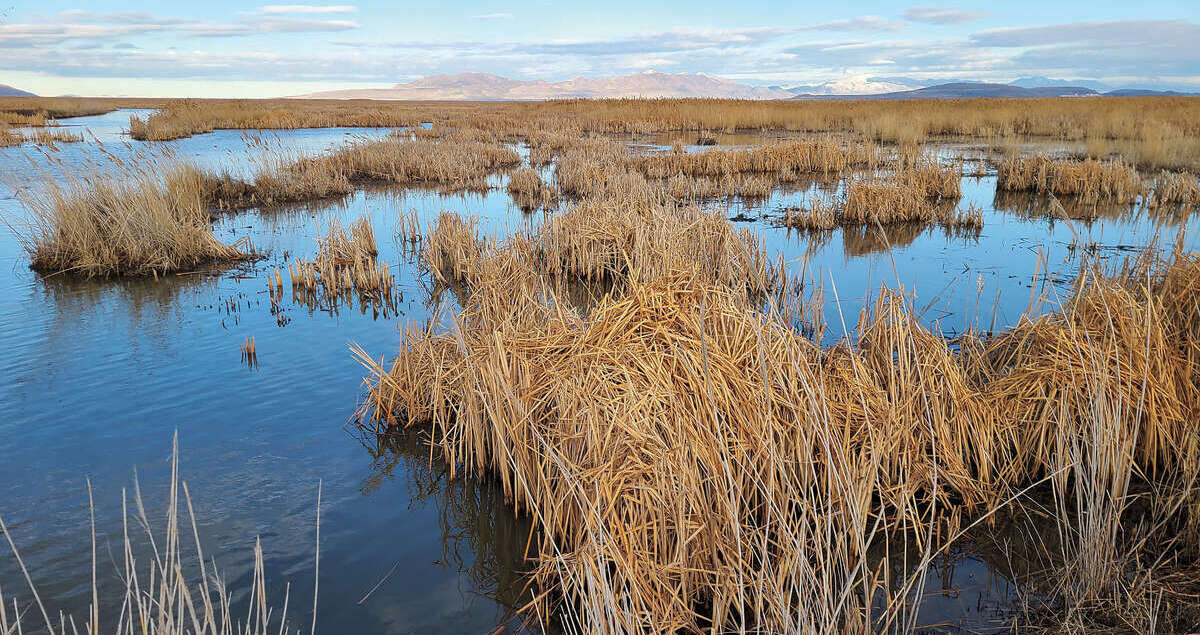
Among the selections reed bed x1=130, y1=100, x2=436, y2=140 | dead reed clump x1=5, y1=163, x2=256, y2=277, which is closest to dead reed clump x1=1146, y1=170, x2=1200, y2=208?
dead reed clump x1=5, y1=163, x2=256, y2=277

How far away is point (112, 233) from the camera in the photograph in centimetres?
976

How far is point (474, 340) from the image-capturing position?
5.09m

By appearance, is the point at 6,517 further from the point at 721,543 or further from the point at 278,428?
the point at 721,543

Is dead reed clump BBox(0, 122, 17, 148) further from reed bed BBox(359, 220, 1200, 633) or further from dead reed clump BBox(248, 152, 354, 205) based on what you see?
reed bed BBox(359, 220, 1200, 633)

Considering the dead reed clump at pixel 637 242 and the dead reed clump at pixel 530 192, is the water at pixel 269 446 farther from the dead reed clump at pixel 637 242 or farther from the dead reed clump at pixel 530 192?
the dead reed clump at pixel 530 192

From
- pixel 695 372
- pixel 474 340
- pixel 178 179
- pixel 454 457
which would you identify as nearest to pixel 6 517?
pixel 454 457

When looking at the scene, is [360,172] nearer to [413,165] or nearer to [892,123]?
[413,165]

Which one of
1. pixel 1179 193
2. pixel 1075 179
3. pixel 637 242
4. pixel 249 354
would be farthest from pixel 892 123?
pixel 249 354

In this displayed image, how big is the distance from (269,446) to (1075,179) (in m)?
16.0

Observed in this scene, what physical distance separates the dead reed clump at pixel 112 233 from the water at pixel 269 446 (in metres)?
0.37

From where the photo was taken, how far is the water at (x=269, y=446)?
148 inches

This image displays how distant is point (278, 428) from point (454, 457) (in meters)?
1.75

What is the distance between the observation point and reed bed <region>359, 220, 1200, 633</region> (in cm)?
319

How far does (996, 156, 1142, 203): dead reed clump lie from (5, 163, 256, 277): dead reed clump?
14.7m
